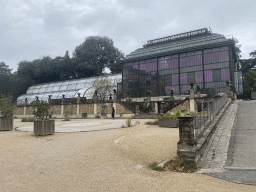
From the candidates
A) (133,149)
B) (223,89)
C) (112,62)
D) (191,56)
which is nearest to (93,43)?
(112,62)

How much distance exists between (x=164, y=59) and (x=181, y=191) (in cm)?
3017

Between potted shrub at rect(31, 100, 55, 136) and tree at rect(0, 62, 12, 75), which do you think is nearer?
potted shrub at rect(31, 100, 55, 136)

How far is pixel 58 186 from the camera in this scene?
3.63 meters

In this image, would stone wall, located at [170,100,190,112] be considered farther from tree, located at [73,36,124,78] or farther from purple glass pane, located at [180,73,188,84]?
tree, located at [73,36,124,78]

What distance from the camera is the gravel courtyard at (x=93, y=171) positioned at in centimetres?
369

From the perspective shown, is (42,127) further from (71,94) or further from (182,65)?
(71,94)

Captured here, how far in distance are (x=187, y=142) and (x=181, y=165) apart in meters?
0.68

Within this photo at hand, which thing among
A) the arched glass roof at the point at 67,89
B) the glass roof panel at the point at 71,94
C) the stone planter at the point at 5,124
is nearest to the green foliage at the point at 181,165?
the stone planter at the point at 5,124

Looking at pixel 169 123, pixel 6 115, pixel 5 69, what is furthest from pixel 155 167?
pixel 5 69

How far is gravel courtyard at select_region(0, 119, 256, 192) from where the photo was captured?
3.69 metres

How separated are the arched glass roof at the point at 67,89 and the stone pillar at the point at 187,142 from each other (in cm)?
3422

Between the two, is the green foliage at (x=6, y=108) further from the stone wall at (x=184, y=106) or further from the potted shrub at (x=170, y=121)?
the stone wall at (x=184, y=106)

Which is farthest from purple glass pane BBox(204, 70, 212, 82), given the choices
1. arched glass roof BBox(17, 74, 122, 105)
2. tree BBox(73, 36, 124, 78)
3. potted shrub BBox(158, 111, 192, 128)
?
tree BBox(73, 36, 124, 78)

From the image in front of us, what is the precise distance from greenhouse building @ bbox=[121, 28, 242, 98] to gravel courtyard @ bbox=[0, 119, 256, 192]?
70.7 ft
